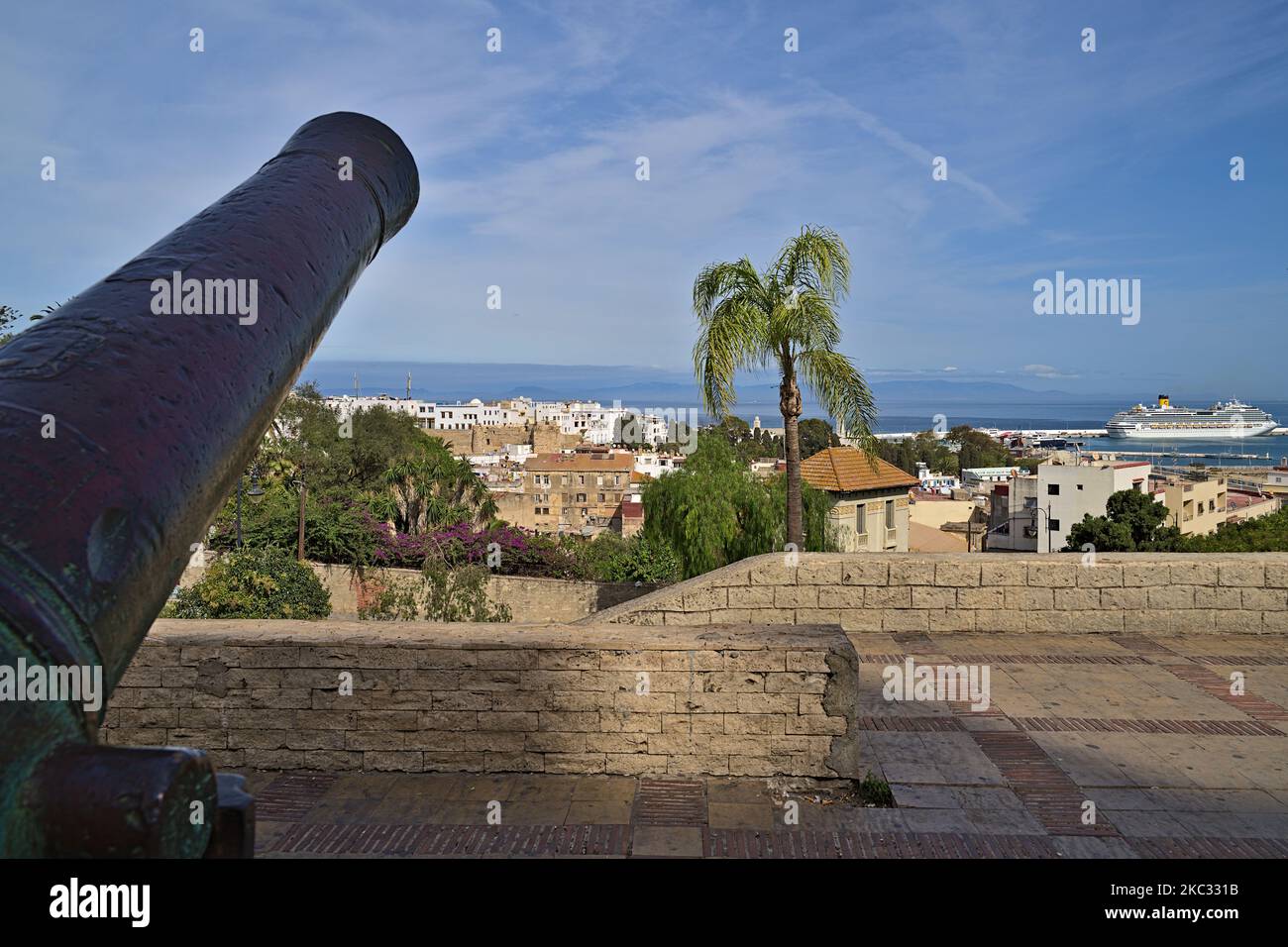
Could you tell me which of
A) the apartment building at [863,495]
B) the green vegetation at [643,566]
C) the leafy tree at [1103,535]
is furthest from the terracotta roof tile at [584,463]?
the green vegetation at [643,566]

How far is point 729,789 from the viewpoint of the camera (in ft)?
15.4

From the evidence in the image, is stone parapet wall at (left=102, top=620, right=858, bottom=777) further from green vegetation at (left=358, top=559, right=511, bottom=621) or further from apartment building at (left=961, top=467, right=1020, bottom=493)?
apartment building at (left=961, top=467, right=1020, bottom=493)

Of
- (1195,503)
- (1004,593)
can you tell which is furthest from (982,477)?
(1004,593)

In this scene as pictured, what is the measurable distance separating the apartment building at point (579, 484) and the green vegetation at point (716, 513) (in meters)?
34.1

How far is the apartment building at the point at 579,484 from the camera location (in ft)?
179

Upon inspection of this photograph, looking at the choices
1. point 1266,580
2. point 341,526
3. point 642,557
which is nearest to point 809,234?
point 1266,580

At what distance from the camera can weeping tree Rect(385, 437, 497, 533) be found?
86.6 feet

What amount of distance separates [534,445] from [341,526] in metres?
70.7

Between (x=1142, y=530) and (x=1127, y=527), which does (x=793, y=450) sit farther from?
(x=1142, y=530)

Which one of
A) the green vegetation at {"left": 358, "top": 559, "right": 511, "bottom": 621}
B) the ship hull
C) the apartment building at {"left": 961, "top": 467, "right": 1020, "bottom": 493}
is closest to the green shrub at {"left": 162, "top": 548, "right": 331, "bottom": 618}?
the green vegetation at {"left": 358, "top": 559, "right": 511, "bottom": 621}

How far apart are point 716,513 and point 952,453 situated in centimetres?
8856

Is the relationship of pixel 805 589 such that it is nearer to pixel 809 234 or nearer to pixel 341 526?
pixel 809 234

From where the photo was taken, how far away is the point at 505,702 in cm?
485

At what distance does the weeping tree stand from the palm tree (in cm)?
1532
